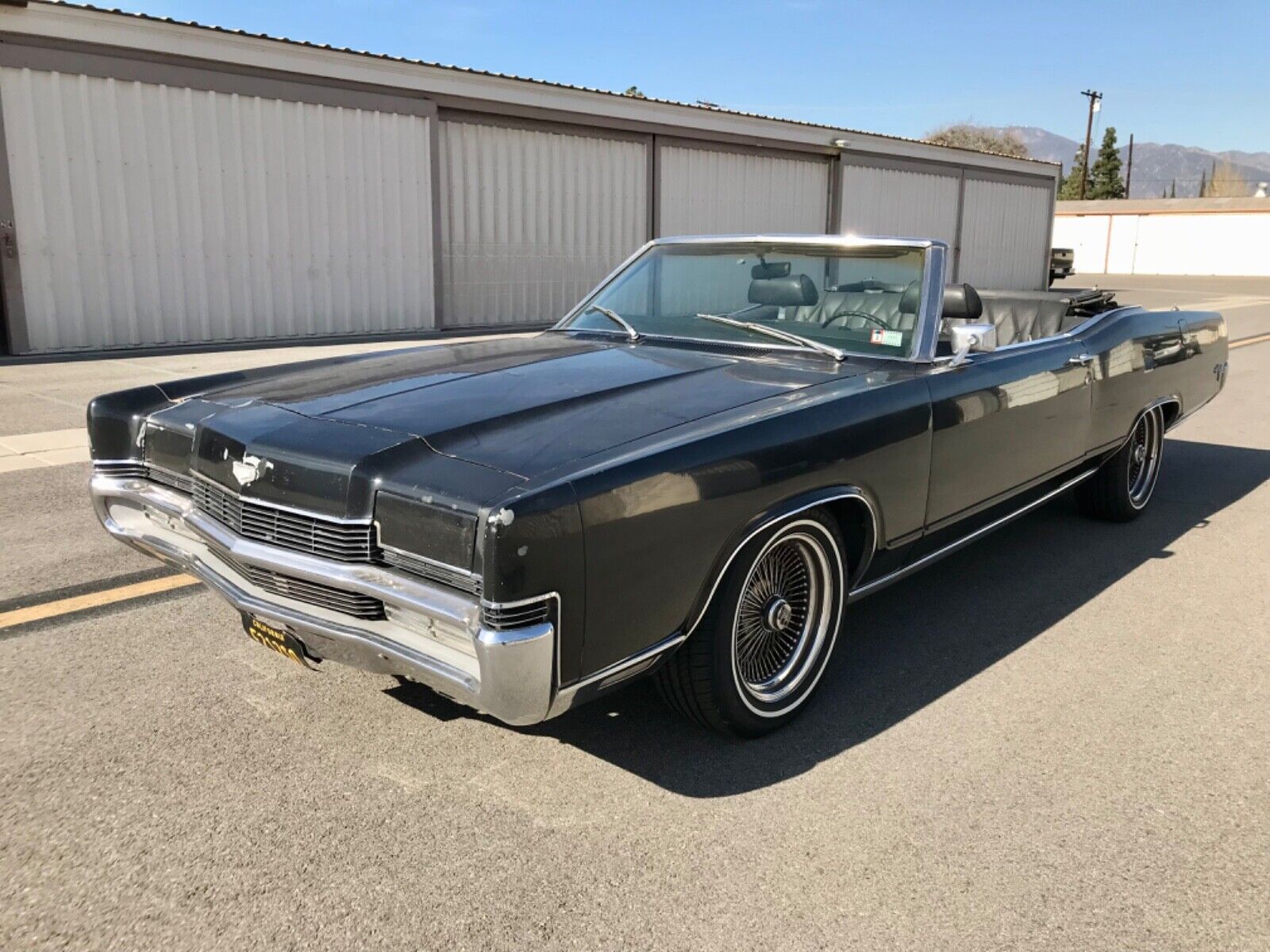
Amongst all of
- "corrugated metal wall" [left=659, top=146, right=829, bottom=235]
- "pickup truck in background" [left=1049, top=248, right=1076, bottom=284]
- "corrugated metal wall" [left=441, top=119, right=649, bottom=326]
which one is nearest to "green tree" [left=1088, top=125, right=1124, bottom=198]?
"pickup truck in background" [left=1049, top=248, right=1076, bottom=284]

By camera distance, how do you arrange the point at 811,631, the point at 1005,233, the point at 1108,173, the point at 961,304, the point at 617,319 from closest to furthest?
the point at 811,631
the point at 961,304
the point at 617,319
the point at 1005,233
the point at 1108,173

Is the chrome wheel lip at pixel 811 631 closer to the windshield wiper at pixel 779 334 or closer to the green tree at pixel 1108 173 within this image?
the windshield wiper at pixel 779 334

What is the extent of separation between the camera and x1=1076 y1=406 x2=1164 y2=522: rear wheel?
563 centimetres

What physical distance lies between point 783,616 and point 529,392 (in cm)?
106

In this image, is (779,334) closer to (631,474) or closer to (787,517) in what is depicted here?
(787,517)

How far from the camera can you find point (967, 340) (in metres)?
3.88

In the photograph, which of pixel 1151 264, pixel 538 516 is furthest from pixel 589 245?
pixel 1151 264

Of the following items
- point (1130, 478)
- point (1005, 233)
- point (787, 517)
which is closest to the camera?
point (787, 517)

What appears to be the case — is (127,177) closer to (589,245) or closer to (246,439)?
(589,245)

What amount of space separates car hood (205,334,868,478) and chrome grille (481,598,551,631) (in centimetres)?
33

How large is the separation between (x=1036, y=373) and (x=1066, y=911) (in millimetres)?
2535

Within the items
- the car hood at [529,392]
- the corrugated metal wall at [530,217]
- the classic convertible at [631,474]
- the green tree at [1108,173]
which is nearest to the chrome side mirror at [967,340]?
the classic convertible at [631,474]

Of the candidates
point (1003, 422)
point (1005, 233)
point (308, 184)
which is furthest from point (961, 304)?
point (1005, 233)

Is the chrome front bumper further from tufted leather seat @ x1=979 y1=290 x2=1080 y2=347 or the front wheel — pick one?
tufted leather seat @ x1=979 y1=290 x2=1080 y2=347
